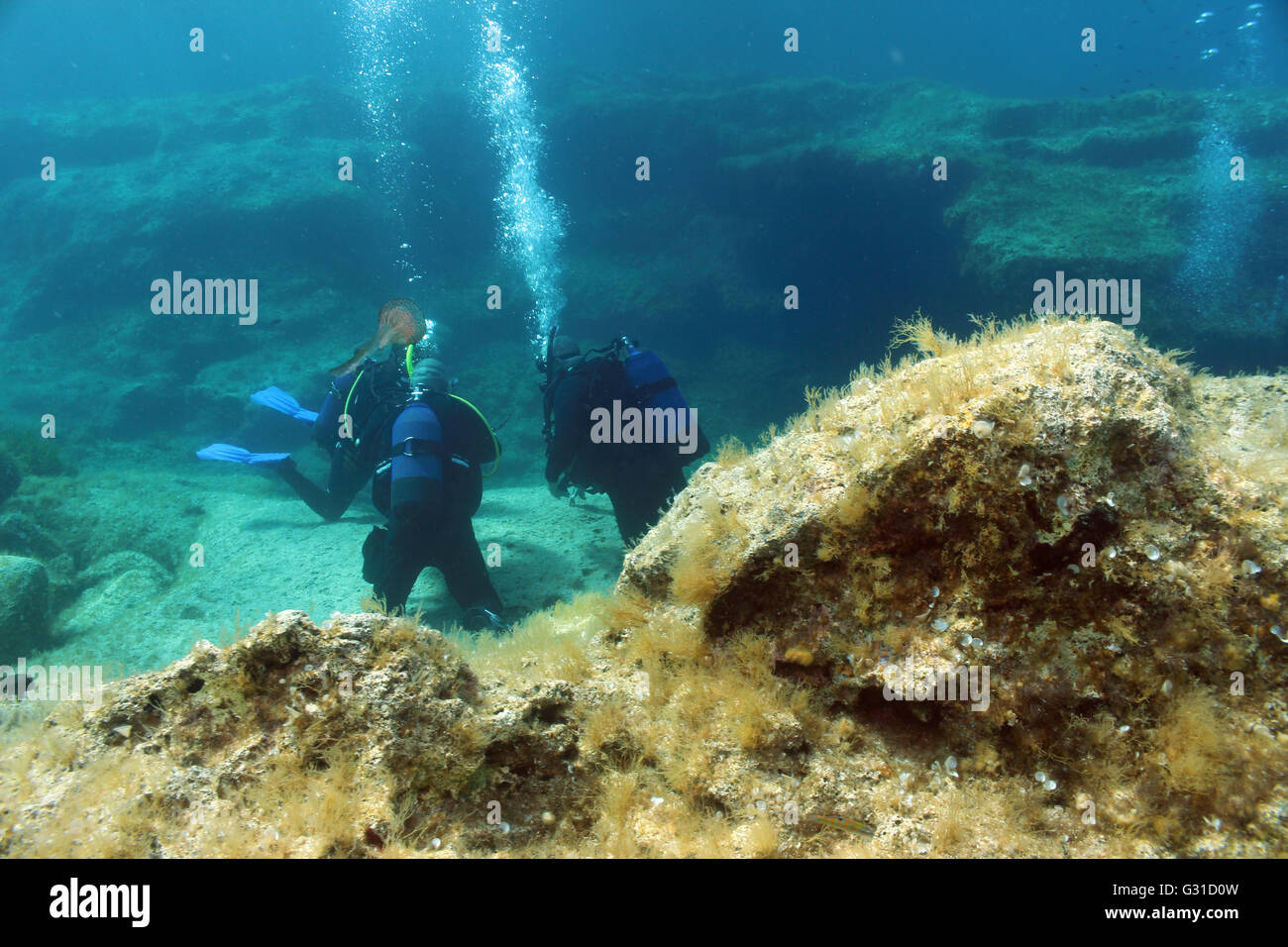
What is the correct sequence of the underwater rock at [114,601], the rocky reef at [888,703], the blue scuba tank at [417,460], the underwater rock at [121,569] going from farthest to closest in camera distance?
1. the underwater rock at [121,569]
2. the underwater rock at [114,601]
3. the blue scuba tank at [417,460]
4. the rocky reef at [888,703]

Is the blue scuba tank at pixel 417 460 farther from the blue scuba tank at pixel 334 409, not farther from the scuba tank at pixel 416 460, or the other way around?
the blue scuba tank at pixel 334 409

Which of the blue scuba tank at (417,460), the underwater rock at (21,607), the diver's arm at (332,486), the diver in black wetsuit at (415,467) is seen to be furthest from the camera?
the diver's arm at (332,486)

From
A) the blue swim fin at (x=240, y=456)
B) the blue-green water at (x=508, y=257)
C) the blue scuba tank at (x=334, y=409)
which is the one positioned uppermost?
the blue-green water at (x=508, y=257)

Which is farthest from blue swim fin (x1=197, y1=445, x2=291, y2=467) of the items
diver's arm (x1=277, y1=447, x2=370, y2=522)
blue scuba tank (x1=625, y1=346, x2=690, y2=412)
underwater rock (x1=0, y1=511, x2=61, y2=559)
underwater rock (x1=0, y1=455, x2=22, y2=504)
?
blue scuba tank (x1=625, y1=346, x2=690, y2=412)

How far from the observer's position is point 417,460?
5.85 meters

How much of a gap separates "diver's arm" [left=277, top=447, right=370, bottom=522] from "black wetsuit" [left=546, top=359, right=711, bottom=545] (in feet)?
10.5

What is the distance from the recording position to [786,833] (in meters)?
2.07

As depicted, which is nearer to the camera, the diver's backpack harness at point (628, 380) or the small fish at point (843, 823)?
the small fish at point (843, 823)

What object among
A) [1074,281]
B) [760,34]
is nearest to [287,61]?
[760,34]

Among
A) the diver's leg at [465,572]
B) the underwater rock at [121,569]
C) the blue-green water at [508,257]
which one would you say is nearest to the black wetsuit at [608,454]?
the blue-green water at [508,257]

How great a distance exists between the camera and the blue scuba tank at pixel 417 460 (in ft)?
18.7

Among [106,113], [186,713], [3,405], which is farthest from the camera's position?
[106,113]

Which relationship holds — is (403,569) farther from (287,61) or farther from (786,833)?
(287,61)

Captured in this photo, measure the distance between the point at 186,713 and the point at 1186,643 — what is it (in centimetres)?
377
